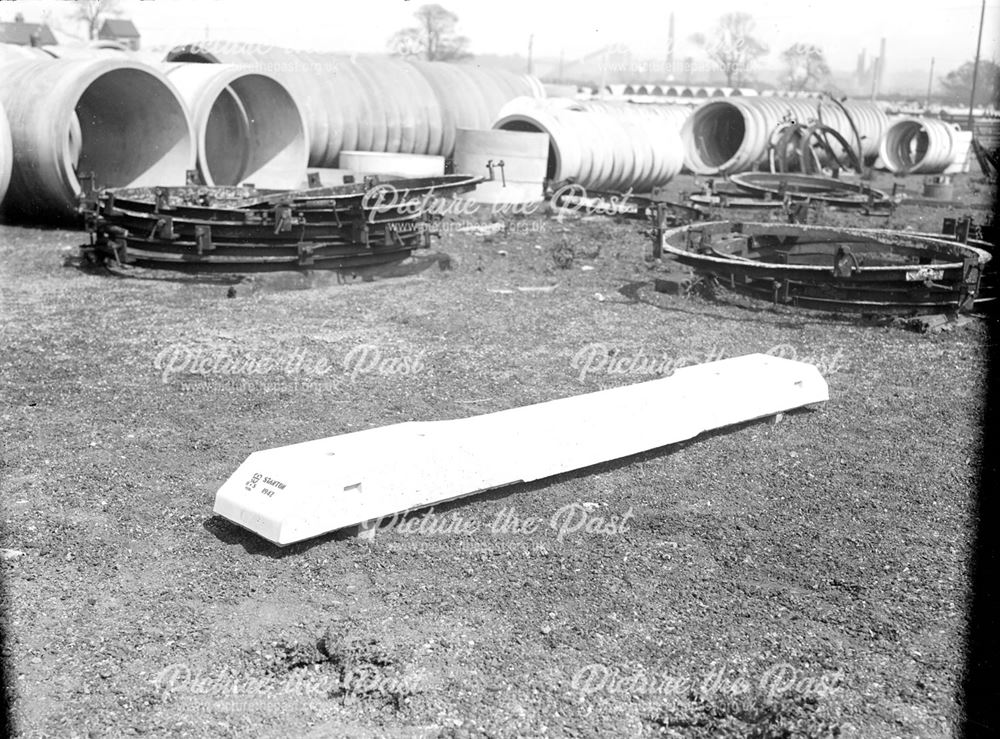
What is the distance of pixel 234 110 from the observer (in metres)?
15.3

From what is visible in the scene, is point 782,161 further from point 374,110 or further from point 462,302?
point 462,302

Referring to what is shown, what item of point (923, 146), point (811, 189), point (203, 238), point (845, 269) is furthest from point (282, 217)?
point (923, 146)

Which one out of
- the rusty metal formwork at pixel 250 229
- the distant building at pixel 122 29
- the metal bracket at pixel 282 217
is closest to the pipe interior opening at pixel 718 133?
the rusty metal formwork at pixel 250 229

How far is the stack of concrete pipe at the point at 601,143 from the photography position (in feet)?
54.1

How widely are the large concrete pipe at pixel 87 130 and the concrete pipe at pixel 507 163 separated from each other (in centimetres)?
416

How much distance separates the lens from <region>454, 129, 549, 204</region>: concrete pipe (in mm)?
15016

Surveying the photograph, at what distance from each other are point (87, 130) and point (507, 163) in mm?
5948

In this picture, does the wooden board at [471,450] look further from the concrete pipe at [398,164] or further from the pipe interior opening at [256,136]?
the pipe interior opening at [256,136]

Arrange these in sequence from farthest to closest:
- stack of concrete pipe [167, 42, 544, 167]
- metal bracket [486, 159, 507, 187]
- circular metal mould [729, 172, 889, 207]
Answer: stack of concrete pipe [167, 42, 544, 167] < circular metal mould [729, 172, 889, 207] < metal bracket [486, 159, 507, 187]

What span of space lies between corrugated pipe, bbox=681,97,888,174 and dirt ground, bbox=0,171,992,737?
15712mm

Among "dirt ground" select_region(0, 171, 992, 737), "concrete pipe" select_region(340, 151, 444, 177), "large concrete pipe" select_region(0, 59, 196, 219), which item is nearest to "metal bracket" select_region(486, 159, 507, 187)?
"concrete pipe" select_region(340, 151, 444, 177)

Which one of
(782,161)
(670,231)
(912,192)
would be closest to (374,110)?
(782,161)

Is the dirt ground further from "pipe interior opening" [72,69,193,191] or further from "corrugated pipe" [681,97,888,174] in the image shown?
"corrugated pipe" [681,97,888,174]

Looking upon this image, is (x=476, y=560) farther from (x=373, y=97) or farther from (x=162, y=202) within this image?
(x=373, y=97)
